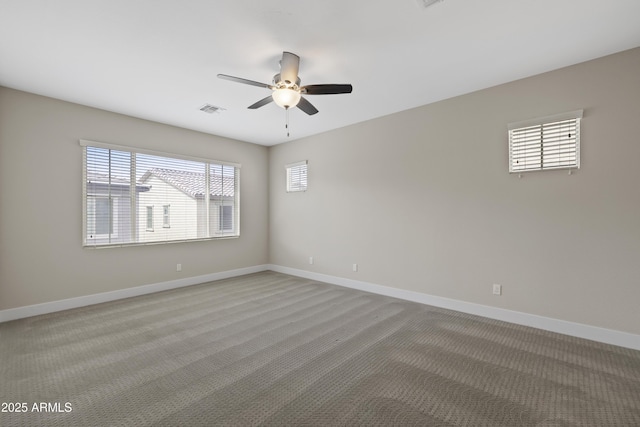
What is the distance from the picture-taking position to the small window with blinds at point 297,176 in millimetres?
5672

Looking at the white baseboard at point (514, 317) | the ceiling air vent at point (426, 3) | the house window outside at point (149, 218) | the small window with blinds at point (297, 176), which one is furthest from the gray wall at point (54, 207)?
the ceiling air vent at point (426, 3)

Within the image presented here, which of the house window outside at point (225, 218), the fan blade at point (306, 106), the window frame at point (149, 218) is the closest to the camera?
the fan blade at point (306, 106)

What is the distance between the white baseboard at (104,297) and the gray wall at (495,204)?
210 cm

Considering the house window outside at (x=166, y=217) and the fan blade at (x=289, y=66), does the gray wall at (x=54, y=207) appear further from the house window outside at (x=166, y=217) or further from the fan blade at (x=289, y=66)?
the fan blade at (x=289, y=66)

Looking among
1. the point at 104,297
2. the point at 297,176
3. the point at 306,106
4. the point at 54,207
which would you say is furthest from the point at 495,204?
the point at 54,207

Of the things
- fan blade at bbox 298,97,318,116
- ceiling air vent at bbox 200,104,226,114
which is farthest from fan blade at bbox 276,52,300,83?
ceiling air vent at bbox 200,104,226,114

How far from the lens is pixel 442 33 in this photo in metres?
2.44

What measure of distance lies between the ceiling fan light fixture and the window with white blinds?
296 centimetres

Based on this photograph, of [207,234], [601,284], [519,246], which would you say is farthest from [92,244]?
[601,284]

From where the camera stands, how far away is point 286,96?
275 cm

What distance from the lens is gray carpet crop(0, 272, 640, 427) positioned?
1857 millimetres

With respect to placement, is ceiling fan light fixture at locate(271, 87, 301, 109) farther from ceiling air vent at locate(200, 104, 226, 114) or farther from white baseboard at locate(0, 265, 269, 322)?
white baseboard at locate(0, 265, 269, 322)

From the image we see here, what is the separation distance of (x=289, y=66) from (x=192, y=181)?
3286 millimetres

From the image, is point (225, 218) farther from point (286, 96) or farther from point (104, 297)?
point (286, 96)
